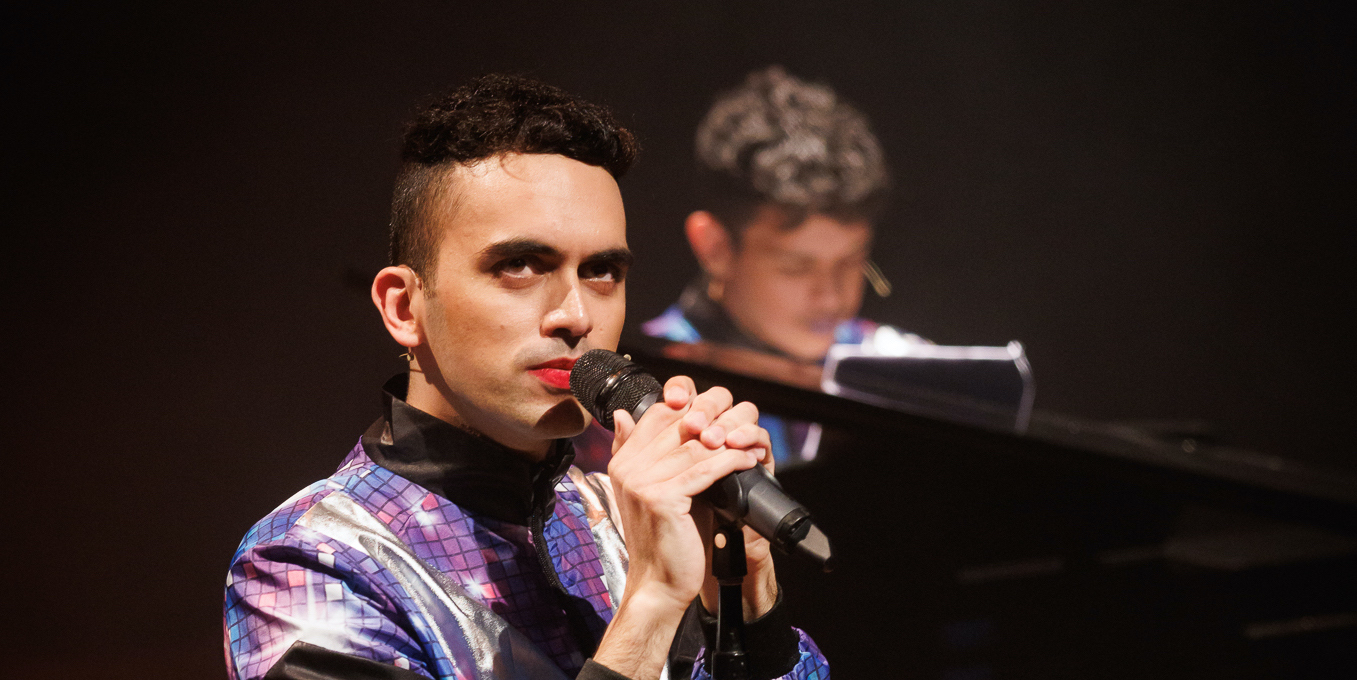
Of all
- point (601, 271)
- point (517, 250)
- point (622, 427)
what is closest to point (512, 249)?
point (517, 250)

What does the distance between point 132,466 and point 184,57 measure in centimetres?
78

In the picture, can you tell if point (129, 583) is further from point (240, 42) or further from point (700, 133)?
point (700, 133)

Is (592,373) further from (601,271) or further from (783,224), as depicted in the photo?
(783,224)

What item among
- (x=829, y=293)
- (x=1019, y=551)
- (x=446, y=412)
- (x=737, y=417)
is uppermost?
(x=737, y=417)

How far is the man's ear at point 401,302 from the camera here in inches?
41.8

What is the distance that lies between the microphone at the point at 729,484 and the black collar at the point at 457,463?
16 cm

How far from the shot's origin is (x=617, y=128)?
115cm

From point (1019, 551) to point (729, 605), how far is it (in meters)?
1.27

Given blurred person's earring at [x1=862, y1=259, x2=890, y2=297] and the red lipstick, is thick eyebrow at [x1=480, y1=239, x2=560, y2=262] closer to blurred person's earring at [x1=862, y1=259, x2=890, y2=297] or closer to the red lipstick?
the red lipstick

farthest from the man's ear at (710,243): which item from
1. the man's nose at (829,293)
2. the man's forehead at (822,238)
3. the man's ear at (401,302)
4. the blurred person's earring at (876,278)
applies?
the man's ear at (401,302)

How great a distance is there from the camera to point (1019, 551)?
6.48ft

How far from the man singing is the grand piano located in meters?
0.87

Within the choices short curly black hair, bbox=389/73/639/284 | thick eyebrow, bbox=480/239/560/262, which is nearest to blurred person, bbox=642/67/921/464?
short curly black hair, bbox=389/73/639/284

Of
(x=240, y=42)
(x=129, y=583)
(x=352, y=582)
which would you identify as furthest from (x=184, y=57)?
(x=352, y=582)
